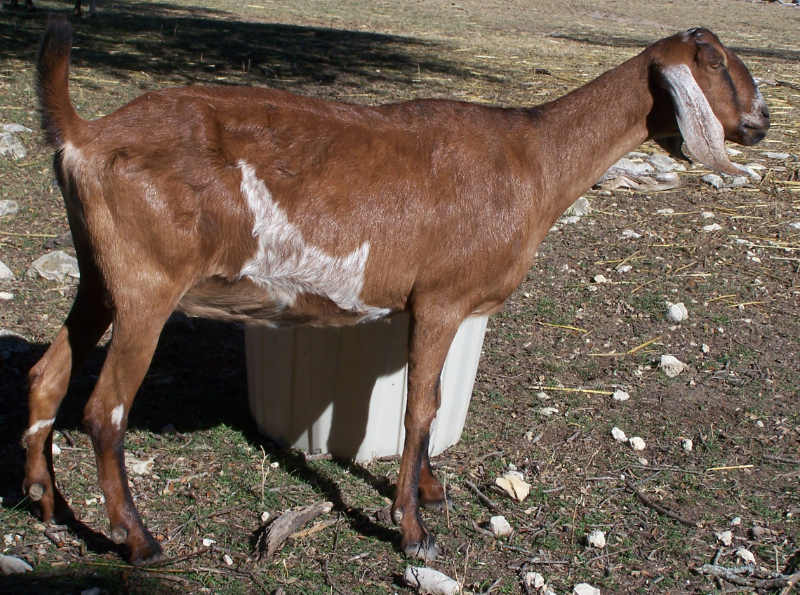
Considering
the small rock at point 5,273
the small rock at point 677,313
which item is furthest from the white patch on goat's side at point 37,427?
the small rock at point 677,313

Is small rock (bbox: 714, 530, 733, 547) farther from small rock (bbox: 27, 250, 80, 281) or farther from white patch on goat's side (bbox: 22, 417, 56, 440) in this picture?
small rock (bbox: 27, 250, 80, 281)

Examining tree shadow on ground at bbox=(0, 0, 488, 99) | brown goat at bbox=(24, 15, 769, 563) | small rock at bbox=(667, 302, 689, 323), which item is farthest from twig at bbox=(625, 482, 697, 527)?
tree shadow on ground at bbox=(0, 0, 488, 99)

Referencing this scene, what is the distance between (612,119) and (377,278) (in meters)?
1.16

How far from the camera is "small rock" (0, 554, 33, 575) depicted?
2991mm

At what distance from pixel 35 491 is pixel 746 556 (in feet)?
8.33

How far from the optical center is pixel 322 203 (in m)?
3.07

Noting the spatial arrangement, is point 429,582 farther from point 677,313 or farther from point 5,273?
point 5,273

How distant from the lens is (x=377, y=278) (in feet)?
10.5

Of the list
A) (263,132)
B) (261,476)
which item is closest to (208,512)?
(261,476)

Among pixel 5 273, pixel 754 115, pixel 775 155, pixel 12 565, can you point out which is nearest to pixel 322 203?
pixel 12 565

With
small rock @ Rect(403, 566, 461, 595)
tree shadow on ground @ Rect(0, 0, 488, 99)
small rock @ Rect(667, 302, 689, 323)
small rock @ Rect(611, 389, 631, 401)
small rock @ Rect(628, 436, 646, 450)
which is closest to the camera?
small rock @ Rect(403, 566, 461, 595)

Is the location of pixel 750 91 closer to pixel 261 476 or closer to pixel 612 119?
pixel 612 119

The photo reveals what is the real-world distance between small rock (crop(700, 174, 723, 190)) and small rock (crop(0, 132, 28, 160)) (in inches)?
204

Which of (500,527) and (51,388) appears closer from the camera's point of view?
(51,388)
